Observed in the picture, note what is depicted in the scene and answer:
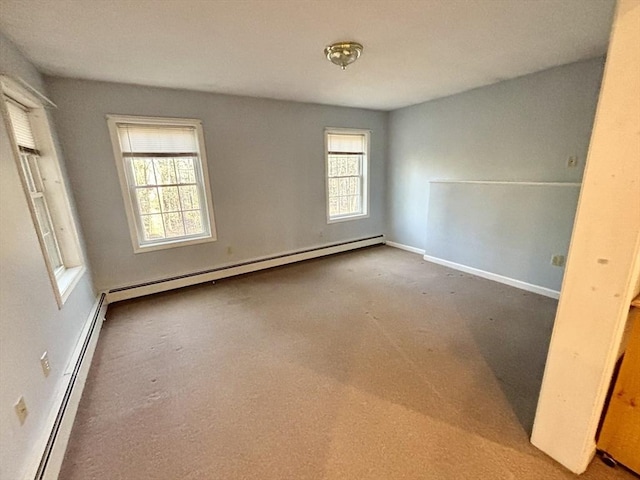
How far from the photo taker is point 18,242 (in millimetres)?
1653

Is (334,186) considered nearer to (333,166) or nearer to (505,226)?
(333,166)

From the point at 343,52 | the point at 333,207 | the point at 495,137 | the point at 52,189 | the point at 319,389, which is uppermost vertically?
the point at 343,52

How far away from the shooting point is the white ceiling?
1.73 metres

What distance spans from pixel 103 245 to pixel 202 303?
1257mm

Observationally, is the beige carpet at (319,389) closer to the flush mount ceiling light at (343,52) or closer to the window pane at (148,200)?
the window pane at (148,200)

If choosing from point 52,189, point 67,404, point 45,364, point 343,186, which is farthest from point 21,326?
point 343,186

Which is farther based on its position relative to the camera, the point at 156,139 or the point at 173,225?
the point at 173,225

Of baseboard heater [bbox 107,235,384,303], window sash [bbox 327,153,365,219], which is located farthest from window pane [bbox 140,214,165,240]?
window sash [bbox 327,153,365,219]

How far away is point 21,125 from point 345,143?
3785 millimetres

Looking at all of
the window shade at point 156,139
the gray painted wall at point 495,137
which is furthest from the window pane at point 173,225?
the gray painted wall at point 495,137

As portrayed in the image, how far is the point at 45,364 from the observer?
1682 mm

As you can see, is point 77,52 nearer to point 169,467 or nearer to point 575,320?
point 169,467

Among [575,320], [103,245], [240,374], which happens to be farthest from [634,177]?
[103,245]

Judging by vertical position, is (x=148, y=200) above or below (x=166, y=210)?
above
